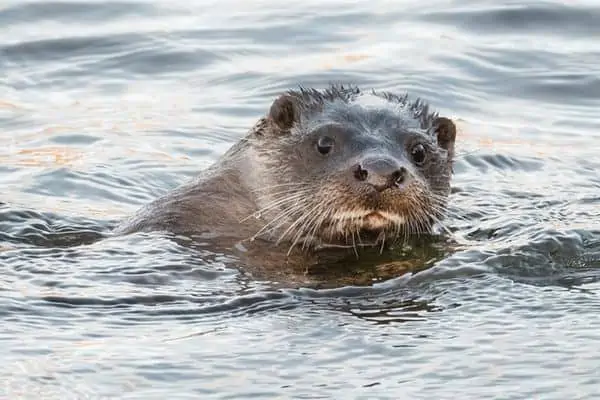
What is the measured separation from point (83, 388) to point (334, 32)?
28.7 ft

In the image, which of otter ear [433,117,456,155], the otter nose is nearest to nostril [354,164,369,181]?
the otter nose

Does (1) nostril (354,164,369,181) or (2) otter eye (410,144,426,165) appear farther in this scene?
(2) otter eye (410,144,426,165)

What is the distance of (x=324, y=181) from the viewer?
791cm

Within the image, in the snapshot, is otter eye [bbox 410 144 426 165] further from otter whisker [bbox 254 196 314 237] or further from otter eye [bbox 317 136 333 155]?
otter whisker [bbox 254 196 314 237]

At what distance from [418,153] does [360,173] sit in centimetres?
60

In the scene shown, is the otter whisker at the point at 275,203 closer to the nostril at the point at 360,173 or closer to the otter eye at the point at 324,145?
the otter eye at the point at 324,145

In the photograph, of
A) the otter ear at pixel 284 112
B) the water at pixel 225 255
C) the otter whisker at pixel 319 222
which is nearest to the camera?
the water at pixel 225 255

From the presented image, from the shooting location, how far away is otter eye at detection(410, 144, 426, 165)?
26.5ft

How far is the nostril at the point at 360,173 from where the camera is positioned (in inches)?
299

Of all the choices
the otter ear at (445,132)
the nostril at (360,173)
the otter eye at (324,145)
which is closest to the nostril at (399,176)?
the nostril at (360,173)

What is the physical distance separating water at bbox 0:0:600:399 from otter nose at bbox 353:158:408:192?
1.53ft

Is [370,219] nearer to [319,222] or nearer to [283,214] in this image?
[319,222]

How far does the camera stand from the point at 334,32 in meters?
14.4

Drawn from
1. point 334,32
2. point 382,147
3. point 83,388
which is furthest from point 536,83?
point 83,388
